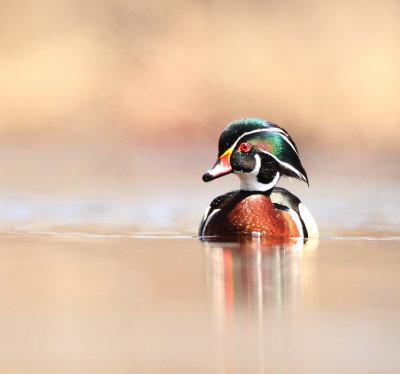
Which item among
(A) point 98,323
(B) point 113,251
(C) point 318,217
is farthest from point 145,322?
(C) point 318,217

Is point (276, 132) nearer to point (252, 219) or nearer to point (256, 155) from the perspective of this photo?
point (256, 155)

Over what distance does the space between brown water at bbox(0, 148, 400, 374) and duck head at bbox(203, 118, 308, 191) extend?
0.49m

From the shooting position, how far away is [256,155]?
6.45 m

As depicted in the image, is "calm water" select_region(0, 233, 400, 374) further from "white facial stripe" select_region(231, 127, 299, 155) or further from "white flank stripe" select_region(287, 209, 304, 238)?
"white facial stripe" select_region(231, 127, 299, 155)

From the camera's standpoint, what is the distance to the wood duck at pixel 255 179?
6293 millimetres

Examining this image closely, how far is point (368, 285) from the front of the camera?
13.5ft

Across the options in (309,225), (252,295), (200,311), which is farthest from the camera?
(309,225)

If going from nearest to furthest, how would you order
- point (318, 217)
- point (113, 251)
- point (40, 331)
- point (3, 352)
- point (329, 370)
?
point (329, 370), point (3, 352), point (40, 331), point (113, 251), point (318, 217)

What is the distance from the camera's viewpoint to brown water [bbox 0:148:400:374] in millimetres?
2861

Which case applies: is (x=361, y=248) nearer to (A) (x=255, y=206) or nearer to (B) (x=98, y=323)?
(A) (x=255, y=206)

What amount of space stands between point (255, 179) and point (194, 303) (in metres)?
2.90

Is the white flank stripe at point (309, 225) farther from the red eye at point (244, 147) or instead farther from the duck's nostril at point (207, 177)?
the duck's nostril at point (207, 177)

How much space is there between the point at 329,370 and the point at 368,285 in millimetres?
1401

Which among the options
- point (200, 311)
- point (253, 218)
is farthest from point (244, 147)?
point (200, 311)
